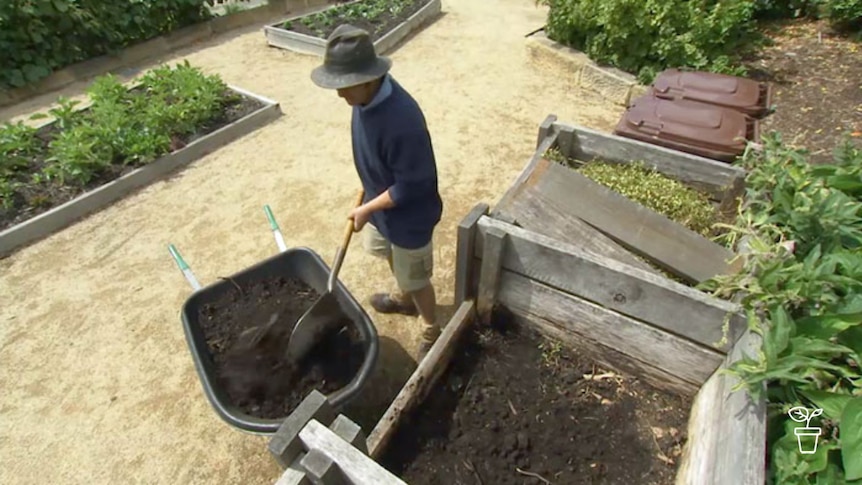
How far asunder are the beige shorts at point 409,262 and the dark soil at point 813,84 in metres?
2.79

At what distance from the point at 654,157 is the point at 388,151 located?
172 cm

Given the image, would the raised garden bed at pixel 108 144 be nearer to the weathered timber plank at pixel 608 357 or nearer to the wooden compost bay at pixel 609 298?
the wooden compost bay at pixel 609 298

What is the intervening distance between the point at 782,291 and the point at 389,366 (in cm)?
210

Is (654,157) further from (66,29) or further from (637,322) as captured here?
(66,29)

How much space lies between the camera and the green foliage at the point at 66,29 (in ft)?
19.0

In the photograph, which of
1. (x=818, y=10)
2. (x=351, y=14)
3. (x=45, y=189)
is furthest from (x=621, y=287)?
(x=351, y=14)

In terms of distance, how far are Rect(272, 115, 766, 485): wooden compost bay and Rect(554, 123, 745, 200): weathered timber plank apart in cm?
1

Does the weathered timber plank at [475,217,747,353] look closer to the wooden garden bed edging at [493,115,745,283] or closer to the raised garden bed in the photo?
the wooden garden bed edging at [493,115,745,283]

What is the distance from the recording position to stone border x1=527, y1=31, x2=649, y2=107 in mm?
5562

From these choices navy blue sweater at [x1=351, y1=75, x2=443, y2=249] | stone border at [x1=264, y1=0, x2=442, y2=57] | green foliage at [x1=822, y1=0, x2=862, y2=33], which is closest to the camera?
navy blue sweater at [x1=351, y1=75, x2=443, y2=249]

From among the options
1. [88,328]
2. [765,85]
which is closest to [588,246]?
[765,85]

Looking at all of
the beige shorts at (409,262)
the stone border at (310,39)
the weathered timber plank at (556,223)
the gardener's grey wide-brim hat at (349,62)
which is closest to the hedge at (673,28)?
the stone border at (310,39)

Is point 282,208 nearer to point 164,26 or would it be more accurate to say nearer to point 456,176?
point 456,176

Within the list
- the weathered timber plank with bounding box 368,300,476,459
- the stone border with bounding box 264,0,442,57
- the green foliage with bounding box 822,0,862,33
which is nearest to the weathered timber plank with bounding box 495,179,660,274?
the weathered timber plank with bounding box 368,300,476,459
